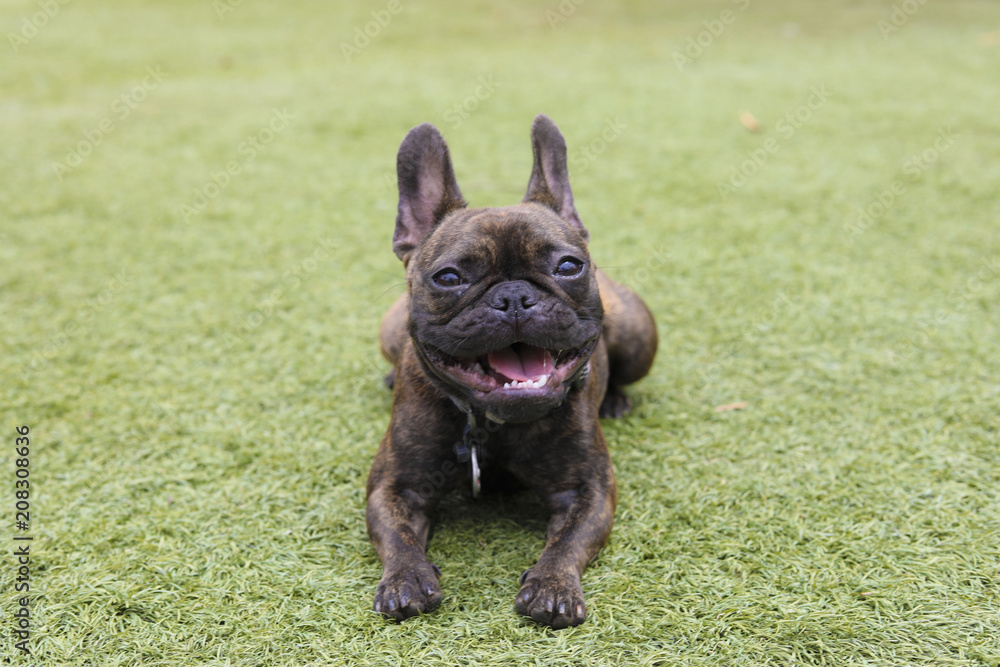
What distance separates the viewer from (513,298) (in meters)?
2.59

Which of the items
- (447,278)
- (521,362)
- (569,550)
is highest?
(447,278)

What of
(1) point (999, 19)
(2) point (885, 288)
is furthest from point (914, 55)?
(2) point (885, 288)

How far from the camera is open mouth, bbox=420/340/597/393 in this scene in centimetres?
267

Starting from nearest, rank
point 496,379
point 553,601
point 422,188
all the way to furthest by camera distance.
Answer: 1. point 553,601
2. point 496,379
3. point 422,188

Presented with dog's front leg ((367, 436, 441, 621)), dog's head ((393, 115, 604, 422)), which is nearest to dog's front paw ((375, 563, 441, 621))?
dog's front leg ((367, 436, 441, 621))

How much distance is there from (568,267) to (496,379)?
1.52 feet

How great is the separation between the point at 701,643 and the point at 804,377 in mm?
2020

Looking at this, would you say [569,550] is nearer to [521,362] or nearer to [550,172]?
[521,362]

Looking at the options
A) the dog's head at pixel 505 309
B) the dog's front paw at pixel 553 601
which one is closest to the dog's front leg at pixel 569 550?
the dog's front paw at pixel 553 601

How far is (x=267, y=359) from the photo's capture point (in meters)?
4.43

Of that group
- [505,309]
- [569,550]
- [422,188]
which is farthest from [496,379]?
[422,188]

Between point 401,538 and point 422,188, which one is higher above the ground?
point 422,188

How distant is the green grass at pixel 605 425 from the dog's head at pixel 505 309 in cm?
69

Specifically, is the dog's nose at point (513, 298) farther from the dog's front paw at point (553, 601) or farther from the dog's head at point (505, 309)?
the dog's front paw at point (553, 601)
